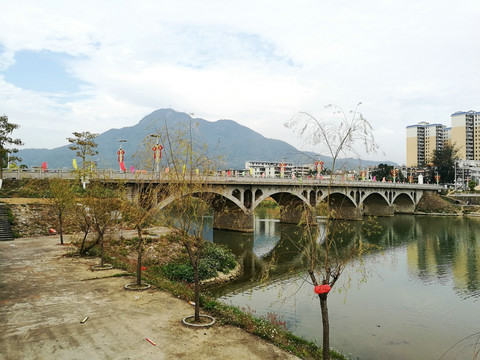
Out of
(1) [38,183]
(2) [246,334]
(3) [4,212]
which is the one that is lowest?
(2) [246,334]

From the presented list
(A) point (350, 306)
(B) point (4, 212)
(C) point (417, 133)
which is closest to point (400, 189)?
(A) point (350, 306)

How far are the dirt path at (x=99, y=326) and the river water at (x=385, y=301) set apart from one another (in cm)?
248

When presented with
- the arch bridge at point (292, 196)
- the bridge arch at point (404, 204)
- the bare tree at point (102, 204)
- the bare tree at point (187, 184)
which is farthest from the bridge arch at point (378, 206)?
the bare tree at point (187, 184)

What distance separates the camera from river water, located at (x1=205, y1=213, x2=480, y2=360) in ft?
51.3

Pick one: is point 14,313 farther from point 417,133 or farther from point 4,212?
point 417,133

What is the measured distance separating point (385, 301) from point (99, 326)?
16897mm

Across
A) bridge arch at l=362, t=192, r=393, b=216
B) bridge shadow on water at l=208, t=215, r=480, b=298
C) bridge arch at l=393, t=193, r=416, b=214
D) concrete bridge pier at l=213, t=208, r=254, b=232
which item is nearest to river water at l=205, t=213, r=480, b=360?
bridge shadow on water at l=208, t=215, r=480, b=298

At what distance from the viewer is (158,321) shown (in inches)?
481

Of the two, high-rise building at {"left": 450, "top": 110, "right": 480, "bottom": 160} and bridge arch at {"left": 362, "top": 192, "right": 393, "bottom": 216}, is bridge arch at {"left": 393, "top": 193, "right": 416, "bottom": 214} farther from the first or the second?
high-rise building at {"left": 450, "top": 110, "right": 480, "bottom": 160}

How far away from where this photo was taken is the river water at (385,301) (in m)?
15.6

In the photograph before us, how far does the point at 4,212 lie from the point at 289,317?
85.2 feet

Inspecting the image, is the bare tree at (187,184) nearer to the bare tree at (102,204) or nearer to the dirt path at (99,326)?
the dirt path at (99,326)

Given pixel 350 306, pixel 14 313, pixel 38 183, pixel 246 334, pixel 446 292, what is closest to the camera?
pixel 246 334

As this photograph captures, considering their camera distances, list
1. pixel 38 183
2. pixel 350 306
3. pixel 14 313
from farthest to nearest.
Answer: pixel 38 183
pixel 350 306
pixel 14 313
